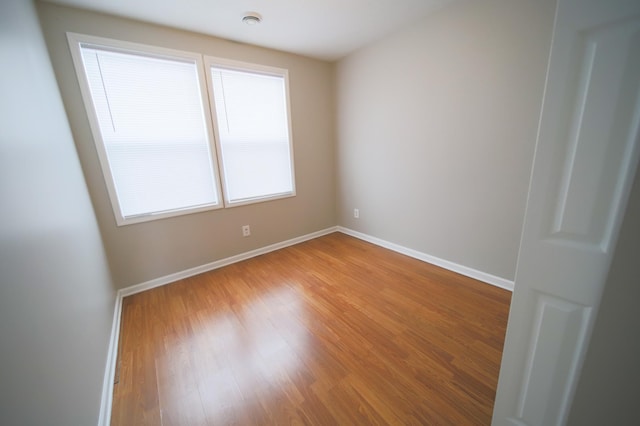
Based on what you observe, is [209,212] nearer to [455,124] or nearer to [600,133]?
[455,124]

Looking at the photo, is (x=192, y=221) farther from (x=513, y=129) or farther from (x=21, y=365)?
(x=513, y=129)

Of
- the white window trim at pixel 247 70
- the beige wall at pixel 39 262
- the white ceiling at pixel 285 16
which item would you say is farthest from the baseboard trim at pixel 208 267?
the white ceiling at pixel 285 16

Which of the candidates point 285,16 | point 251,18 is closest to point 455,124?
point 285,16

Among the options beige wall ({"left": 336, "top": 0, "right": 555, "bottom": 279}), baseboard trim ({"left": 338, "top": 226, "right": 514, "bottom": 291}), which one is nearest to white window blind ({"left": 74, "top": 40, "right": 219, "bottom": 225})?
beige wall ({"left": 336, "top": 0, "right": 555, "bottom": 279})

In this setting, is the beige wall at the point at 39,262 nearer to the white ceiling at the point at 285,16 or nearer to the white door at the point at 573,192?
the white ceiling at the point at 285,16

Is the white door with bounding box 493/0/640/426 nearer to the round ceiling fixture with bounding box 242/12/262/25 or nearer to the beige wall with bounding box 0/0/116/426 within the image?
the beige wall with bounding box 0/0/116/426

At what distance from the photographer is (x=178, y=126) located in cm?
233

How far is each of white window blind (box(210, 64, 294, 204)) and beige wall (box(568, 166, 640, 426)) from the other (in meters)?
2.86

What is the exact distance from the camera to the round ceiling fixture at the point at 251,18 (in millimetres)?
1977

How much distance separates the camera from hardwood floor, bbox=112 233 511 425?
1.20 metres

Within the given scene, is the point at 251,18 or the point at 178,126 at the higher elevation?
the point at 251,18

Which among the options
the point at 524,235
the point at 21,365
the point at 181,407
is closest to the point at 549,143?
the point at 524,235

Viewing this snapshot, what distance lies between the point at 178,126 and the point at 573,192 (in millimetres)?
2860

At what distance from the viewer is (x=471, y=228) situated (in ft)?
7.47
